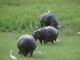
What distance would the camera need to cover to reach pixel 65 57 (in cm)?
1526

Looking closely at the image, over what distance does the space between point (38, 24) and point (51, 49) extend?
7.31 meters

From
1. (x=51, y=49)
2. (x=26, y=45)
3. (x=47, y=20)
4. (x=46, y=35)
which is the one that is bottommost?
(x=51, y=49)

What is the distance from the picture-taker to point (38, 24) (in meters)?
24.4

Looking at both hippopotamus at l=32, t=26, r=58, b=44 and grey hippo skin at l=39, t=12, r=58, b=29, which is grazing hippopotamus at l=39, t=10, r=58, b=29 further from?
hippopotamus at l=32, t=26, r=58, b=44

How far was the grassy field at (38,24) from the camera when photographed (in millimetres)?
16120

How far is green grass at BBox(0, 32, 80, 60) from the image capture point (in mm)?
15242

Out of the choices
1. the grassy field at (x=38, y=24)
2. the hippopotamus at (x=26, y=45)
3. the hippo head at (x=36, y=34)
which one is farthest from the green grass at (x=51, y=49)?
the hippo head at (x=36, y=34)

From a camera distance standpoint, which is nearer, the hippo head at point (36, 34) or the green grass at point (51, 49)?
the green grass at point (51, 49)

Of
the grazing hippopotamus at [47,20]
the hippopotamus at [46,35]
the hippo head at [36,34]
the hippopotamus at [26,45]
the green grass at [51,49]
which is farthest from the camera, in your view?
the grazing hippopotamus at [47,20]

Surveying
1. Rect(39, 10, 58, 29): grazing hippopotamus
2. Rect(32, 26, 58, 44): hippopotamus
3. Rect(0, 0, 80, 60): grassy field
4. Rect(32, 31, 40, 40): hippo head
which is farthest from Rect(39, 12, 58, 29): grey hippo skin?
Rect(32, 31, 40, 40): hippo head

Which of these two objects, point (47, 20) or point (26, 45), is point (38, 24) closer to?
point (47, 20)

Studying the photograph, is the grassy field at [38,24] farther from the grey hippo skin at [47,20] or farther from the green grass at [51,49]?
the grey hippo skin at [47,20]

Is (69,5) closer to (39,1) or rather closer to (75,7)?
(75,7)

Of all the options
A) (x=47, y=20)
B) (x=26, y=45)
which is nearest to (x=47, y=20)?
(x=47, y=20)
